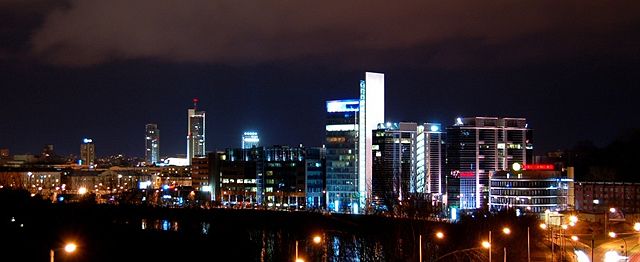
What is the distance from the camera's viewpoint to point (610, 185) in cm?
5472

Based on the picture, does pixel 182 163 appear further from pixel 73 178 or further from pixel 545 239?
pixel 545 239

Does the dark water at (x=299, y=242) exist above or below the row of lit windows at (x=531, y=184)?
below

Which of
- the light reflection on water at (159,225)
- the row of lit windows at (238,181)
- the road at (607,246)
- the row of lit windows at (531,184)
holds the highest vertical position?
the row of lit windows at (531,184)

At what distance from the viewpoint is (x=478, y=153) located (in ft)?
198

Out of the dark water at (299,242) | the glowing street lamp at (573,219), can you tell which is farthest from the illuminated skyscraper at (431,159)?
the glowing street lamp at (573,219)

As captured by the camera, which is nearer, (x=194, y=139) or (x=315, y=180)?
(x=315, y=180)

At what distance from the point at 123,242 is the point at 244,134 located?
2032 inches

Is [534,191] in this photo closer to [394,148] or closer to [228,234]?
[394,148]

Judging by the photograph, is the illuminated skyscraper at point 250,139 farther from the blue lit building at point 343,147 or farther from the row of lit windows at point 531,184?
the row of lit windows at point 531,184

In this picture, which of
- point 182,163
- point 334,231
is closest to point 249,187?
point 334,231

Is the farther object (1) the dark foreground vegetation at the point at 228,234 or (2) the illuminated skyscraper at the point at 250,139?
(2) the illuminated skyscraper at the point at 250,139

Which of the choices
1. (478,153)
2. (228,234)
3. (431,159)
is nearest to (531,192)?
(478,153)

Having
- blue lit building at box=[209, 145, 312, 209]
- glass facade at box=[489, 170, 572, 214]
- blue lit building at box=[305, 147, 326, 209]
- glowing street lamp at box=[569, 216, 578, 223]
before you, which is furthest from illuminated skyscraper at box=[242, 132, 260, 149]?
glowing street lamp at box=[569, 216, 578, 223]

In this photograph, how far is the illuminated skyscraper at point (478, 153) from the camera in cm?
5975
